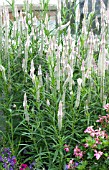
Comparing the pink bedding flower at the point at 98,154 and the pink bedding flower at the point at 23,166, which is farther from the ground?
the pink bedding flower at the point at 98,154

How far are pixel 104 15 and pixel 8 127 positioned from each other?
4.29ft

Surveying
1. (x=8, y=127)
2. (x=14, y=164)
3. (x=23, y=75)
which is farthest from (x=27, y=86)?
(x=14, y=164)

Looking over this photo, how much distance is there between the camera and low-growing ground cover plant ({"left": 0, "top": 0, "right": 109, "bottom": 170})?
369 centimetres

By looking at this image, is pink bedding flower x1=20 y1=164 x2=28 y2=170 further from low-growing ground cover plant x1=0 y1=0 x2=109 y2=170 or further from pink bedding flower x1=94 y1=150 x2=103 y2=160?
pink bedding flower x1=94 y1=150 x2=103 y2=160

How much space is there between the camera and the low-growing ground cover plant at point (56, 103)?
3.69 m

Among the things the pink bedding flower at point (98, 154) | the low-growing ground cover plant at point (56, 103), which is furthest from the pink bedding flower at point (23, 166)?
the pink bedding flower at point (98, 154)

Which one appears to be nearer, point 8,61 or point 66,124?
point 66,124

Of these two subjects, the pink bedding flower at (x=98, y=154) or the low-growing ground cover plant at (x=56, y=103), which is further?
the low-growing ground cover plant at (x=56, y=103)

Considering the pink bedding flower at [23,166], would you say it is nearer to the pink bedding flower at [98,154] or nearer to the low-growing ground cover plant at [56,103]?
the low-growing ground cover plant at [56,103]

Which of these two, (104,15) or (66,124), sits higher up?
(104,15)

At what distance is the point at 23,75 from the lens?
4.23m

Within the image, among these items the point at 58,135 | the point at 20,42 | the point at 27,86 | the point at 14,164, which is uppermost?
the point at 20,42

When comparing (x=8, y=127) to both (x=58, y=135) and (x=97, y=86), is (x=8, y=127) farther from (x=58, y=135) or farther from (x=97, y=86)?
(x=97, y=86)

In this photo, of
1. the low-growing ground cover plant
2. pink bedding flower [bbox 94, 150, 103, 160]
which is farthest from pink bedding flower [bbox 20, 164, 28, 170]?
pink bedding flower [bbox 94, 150, 103, 160]
